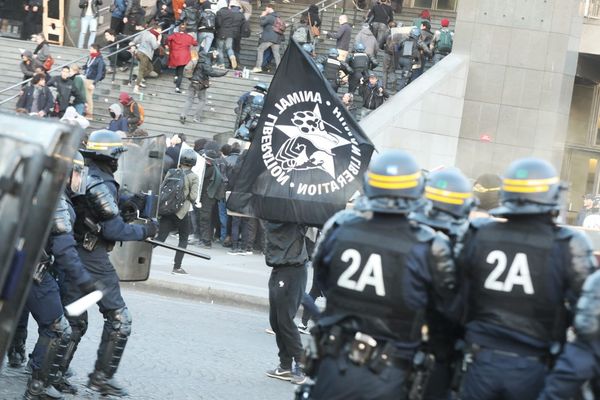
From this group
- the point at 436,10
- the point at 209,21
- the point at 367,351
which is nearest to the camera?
the point at 367,351

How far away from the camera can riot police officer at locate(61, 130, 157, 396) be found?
822 centimetres

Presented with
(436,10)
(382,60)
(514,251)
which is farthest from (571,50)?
(514,251)

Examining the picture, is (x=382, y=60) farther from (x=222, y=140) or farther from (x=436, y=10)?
(x=436, y=10)

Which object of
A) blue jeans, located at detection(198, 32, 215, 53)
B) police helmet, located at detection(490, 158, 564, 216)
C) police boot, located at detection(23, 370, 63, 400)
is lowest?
police boot, located at detection(23, 370, 63, 400)

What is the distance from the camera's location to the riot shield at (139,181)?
971 centimetres

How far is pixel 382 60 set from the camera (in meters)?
25.1

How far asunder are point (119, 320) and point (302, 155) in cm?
235

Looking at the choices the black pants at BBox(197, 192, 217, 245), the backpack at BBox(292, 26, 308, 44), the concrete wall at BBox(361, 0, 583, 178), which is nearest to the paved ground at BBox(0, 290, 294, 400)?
the black pants at BBox(197, 192, 217, 245)

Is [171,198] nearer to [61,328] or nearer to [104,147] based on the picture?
[104,147]

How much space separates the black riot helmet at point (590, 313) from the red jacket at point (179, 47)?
1986 cm

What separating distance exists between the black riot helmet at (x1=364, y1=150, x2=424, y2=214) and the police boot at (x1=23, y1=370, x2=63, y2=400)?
3229mm

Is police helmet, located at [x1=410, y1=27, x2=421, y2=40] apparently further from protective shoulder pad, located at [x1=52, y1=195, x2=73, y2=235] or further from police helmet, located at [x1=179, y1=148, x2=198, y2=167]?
protective shoulder pad, located at [x1=52, y1=195, x2=73, y2=235]

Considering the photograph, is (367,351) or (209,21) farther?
(209,21)

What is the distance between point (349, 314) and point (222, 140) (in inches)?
687
